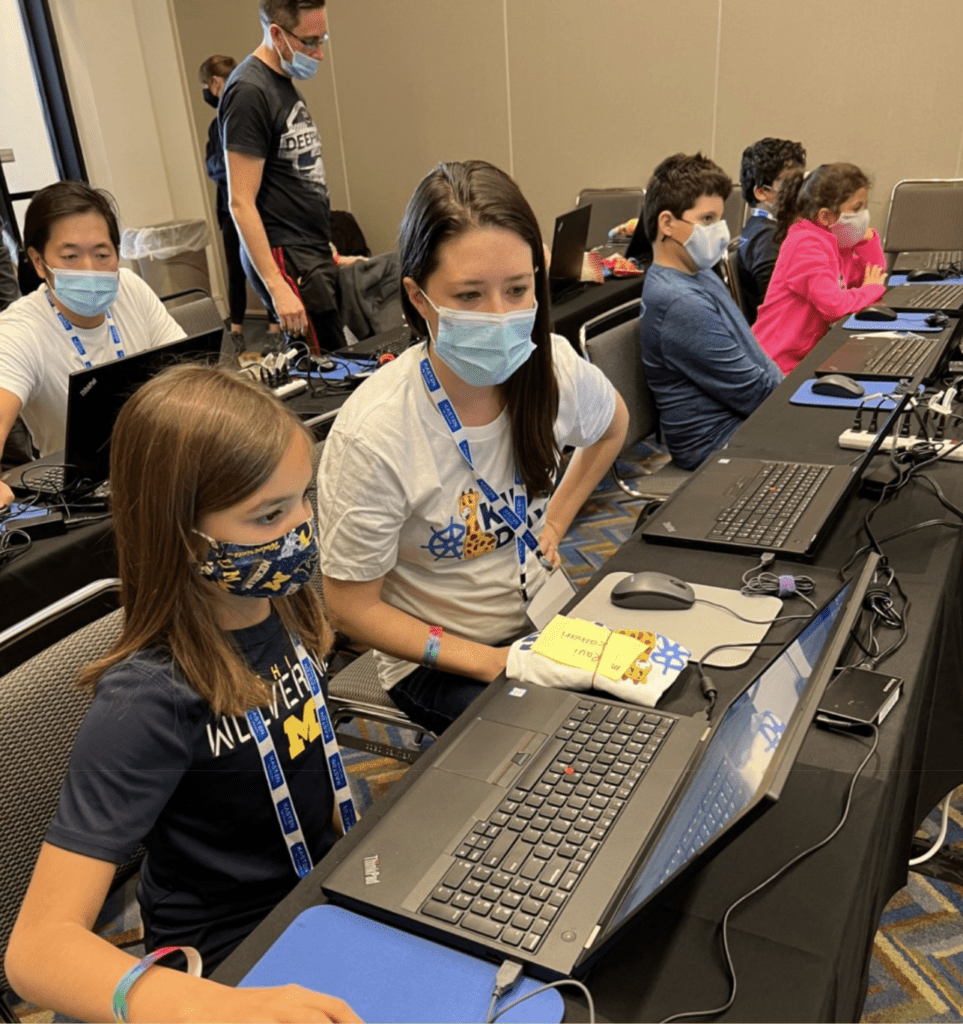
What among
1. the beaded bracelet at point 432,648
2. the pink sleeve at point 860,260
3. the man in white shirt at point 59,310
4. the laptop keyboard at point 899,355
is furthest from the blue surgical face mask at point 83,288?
the pink sleeve at point 860,260

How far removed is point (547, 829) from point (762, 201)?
346 centimetres

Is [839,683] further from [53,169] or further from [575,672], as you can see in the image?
[53,169]

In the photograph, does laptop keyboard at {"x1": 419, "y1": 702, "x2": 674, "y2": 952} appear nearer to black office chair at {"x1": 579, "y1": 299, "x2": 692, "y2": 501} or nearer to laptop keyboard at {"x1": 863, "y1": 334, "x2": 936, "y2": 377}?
black office chair at {"x1": 579, "y1": 299, "x2": 692, "y2": 501}

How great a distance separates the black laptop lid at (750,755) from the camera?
68 cm

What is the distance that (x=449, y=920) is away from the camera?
79 centimetres

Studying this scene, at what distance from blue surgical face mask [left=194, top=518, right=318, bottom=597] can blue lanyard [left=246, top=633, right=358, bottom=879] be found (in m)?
0.13

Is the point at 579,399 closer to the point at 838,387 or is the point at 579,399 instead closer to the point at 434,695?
the point at 434,695

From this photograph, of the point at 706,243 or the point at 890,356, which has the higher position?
the point at 706,243

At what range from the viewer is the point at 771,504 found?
5.02 feet

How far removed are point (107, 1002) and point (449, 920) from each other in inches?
11.2

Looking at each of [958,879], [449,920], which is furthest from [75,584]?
[958,879]

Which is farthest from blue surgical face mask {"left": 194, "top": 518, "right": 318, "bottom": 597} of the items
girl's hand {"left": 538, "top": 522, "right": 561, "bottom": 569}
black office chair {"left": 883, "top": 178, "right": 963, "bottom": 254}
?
black office chair {"left": 883, "top": 178, "right": 963, "bottom": 254}

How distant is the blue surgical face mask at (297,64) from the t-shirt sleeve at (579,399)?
6.02 ft

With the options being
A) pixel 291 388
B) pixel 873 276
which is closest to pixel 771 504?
pixel 291 388
